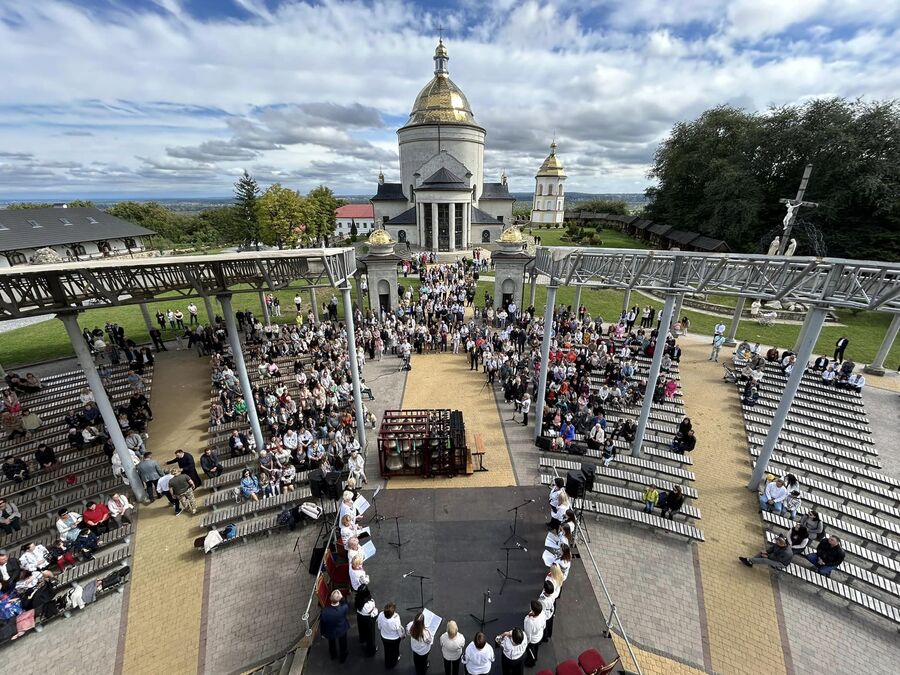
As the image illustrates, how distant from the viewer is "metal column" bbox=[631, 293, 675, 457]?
11.3 m

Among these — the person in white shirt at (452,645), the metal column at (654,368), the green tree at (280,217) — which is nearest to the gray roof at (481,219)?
the green tree at (280,217)

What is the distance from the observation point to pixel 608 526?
1021 cm

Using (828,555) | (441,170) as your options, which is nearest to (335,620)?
(828,555)

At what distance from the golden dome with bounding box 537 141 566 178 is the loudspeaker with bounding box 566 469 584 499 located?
80669 mm

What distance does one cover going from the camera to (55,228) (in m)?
37.5

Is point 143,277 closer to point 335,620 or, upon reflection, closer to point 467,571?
point 335,620

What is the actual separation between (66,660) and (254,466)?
5224mm

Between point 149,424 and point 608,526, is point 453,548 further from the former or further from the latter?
point 149,424

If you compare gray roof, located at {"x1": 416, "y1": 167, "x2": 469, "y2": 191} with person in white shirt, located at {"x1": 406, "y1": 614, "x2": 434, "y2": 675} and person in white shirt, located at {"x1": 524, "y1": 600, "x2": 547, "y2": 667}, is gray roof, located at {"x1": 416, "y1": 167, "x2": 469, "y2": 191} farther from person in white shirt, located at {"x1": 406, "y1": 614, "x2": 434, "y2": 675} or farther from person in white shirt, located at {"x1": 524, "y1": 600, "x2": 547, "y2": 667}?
person in white shirt, located at {"x1": 406, "y1": 614, "x2": 434, "y2": 675}

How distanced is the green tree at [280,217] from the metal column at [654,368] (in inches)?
1928

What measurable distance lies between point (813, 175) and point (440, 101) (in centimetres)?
3988

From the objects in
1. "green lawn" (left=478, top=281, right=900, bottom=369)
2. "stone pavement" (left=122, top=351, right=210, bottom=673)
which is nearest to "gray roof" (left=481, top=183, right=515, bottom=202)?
"green lawn" (left=478, top=281, right=900, bottom=369)

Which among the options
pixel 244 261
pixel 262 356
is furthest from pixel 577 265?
pixel 262 356

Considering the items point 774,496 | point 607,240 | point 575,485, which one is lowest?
point 774,496
